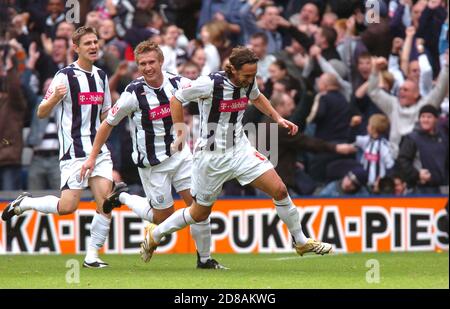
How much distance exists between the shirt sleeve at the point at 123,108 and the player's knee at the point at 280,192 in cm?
163

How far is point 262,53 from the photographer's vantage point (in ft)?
51.2

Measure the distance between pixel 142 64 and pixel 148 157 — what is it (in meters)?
0.93

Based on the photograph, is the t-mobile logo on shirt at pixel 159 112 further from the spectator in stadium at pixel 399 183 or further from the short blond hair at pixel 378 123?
the spectator in stadium at pixel 399 183

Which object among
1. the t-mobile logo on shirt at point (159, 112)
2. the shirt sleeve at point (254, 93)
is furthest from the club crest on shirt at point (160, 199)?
the shirt sleeve at point (254, 93)

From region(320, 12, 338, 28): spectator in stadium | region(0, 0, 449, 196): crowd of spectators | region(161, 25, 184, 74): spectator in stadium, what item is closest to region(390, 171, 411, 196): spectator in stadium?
region(0, 0, 449, 196): crowd of spectators

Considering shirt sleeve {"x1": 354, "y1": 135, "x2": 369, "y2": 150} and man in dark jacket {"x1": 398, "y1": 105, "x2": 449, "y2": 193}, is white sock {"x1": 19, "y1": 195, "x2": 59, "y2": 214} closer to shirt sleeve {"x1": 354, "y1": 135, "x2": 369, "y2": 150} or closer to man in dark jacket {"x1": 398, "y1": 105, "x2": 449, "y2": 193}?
shirt sleeve {"x1": 354, "y1": 135, "x2": 369, "y2": 150}

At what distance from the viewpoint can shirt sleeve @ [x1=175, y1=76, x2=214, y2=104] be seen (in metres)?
10.1

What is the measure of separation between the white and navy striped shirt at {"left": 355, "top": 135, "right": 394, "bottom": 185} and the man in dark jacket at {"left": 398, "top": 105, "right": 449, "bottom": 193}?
0.59ft

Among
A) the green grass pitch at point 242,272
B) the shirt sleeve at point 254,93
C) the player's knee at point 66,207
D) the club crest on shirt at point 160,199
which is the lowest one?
the green grass pitch at point 242,272

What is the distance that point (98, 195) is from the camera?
11.1m

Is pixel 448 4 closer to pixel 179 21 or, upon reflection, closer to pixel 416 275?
pixel 179 21

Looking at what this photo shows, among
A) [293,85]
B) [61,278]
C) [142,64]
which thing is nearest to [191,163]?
[142,64]

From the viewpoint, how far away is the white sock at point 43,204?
36.6 feet

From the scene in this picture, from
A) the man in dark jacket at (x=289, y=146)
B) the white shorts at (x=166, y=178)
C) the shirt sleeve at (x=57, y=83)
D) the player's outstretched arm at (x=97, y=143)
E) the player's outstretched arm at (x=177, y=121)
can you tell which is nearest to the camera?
the player's outstretched arm at (x=177, y=121)
